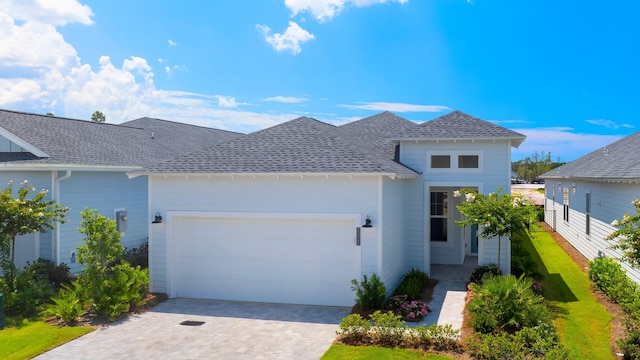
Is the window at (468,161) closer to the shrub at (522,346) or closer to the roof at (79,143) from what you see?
the shrub at (522,346)

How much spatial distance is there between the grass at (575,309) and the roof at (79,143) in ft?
46.7

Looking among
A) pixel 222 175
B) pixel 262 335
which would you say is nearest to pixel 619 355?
pixel 262 335

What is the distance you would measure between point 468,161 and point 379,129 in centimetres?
480

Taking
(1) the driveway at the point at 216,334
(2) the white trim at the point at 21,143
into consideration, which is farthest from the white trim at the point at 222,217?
(2) the white trim at the point at 21,143

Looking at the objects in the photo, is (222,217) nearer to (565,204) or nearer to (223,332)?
(223,332)

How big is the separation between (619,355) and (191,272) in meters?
10.2

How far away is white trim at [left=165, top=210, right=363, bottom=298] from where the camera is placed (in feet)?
40.2

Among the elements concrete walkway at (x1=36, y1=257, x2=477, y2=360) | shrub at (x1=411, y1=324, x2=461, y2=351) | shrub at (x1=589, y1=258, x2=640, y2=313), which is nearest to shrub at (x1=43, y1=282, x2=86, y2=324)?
concrete walkway at (x1=36, y1=257, x2=477, y2=360)

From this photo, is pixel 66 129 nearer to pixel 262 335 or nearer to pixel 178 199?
pixel 178 199

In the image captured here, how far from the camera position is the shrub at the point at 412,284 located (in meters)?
12.8

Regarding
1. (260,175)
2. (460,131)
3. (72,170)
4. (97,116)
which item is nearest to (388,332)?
(260,175)

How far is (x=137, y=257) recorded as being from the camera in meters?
17.0

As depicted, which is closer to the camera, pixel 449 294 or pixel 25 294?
pixel 25 294

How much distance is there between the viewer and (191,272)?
13.4 meters
